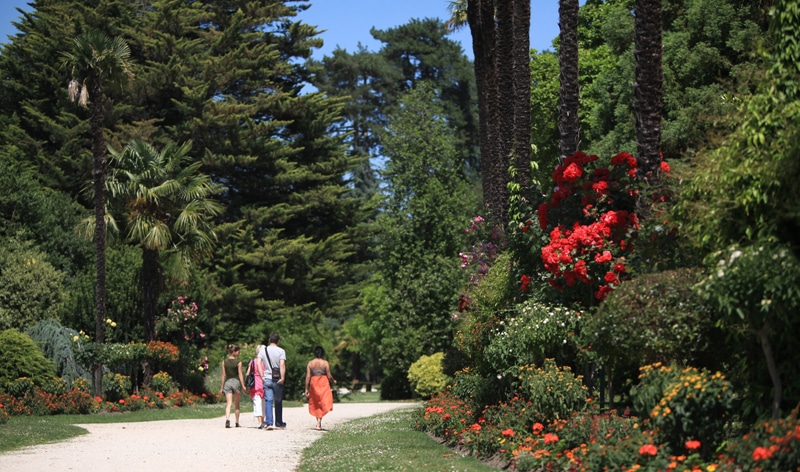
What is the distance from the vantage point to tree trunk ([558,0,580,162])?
1678 centimetres

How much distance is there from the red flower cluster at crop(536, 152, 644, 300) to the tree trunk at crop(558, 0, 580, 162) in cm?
196

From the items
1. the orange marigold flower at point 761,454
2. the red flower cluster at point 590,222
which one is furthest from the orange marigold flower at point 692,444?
the red flower cluster at point 590,222

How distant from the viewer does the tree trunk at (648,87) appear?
44.0ft

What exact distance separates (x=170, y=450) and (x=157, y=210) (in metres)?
16.9

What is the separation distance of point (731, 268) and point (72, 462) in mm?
9134

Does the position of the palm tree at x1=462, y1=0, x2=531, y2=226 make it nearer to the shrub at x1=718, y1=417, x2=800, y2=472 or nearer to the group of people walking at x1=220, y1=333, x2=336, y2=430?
the group of people walking at x1=220, y1=333, x2=336, y2=430

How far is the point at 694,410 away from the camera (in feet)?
30.2

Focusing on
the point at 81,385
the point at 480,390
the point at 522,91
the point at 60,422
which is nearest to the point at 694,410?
the point at 480,390

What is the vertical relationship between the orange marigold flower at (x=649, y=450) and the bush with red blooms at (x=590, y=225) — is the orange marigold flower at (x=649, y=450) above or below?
below

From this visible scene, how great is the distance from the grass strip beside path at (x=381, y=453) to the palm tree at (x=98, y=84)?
11.0 m

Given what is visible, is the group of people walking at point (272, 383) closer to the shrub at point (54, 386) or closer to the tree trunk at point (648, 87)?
the shrub at point (54, 386)

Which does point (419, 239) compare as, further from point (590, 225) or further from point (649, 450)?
point (649, 450)

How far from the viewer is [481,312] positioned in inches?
705

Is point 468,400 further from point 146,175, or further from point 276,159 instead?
point 276,159
